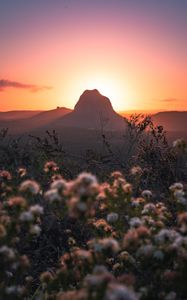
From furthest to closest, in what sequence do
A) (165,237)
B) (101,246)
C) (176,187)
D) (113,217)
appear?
(176,187), (113,217), (165,237), (101,246)

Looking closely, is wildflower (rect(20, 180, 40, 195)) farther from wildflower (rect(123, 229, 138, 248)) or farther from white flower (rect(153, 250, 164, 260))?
white flower (rect(153, 250, 164, 260))

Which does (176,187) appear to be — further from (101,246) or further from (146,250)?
(101,246)

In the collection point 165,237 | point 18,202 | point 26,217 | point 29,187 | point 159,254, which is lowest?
point 159,254

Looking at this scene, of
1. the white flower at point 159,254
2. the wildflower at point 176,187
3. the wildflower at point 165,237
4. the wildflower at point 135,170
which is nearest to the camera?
the white flower at point 159,254

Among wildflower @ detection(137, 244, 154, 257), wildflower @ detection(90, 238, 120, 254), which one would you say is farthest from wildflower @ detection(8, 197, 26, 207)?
wildflower @ detection(137, 244, 154, 257)

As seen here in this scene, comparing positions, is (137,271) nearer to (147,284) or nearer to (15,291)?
(147,284)

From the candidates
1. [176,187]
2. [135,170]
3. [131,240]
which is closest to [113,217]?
[131,240]

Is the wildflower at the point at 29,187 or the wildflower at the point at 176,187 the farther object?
the wildflower at the point at 176,187

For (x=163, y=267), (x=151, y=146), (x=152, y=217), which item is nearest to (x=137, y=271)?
(x=152, y=217)

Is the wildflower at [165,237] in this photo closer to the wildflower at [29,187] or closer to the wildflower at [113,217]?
the wildflower at [113,217]

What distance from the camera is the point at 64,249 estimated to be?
11.3 metres

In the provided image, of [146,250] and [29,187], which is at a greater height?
[29,187]

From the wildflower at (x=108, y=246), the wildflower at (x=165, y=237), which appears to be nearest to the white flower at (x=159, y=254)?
the wildflower at (x=165, y=237)

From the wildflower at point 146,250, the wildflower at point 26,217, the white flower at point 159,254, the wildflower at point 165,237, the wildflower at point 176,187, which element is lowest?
the white flower at point 159,254
